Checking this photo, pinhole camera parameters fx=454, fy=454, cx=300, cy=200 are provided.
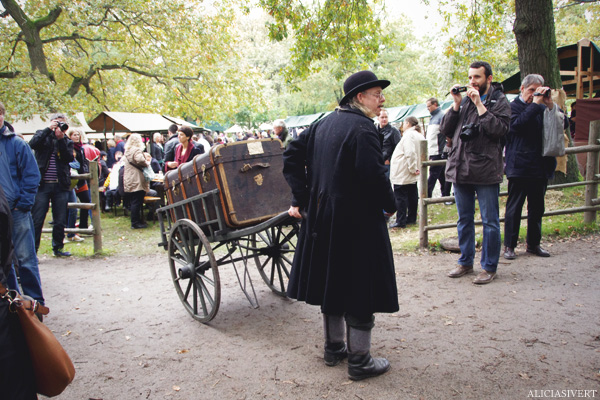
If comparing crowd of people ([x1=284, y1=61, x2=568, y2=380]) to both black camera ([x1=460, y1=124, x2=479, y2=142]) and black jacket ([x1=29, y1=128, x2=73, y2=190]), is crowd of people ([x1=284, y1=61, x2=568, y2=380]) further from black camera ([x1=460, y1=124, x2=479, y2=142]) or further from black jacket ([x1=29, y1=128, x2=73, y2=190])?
black jacket ([x1=29, y1=128, x2=73, y2=190])

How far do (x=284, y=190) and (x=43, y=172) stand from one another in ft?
13.6

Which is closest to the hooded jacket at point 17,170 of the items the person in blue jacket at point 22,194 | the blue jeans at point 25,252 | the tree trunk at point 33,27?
the person in blue jacket at point 22,194

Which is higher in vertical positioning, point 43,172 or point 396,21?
point 396,21

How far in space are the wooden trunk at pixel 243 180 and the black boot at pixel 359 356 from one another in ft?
4.99


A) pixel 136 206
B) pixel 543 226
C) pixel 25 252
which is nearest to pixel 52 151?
pixel 25 252

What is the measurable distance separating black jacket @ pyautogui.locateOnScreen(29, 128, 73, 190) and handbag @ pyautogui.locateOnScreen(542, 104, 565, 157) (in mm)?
6479

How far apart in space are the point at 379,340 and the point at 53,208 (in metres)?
5.50

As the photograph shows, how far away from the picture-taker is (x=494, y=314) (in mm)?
4148

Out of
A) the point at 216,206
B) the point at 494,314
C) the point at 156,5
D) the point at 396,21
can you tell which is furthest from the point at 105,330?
the point at 396,21

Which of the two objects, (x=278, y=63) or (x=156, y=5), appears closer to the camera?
(x=156, y=5)

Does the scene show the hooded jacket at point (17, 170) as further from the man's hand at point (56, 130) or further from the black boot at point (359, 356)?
the black boot at point (359, 356)

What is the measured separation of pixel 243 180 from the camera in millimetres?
4191

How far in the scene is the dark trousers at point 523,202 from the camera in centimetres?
548

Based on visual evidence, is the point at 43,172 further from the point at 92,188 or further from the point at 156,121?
the point at 156,121
